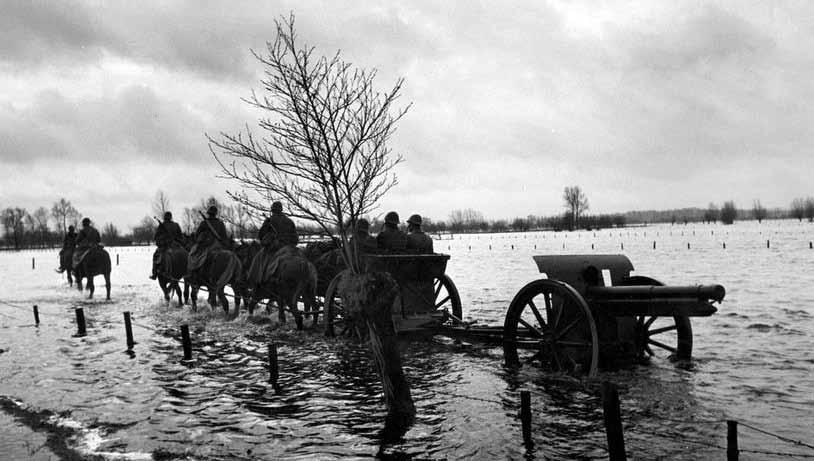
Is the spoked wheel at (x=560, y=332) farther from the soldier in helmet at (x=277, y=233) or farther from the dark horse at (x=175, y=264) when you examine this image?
the dark horse at (x=175, y=264)

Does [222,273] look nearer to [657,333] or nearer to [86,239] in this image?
[86,239]

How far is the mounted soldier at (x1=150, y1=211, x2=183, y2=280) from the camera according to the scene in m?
19.4

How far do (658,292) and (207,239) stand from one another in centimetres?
1270

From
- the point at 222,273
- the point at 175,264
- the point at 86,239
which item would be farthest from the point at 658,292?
the point at 86,239

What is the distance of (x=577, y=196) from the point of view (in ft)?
493

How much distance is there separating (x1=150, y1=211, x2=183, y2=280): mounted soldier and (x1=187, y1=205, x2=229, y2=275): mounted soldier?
2708 mm

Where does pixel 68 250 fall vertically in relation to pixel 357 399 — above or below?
above

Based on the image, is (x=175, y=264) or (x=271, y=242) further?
(x=175, y=264)

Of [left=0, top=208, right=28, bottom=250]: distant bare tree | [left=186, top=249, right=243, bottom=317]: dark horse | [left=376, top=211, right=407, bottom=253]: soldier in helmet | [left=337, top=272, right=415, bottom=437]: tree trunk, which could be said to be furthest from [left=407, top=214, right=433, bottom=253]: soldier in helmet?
[left=0, top=208, right=28, bottom=250]: distant bare tree

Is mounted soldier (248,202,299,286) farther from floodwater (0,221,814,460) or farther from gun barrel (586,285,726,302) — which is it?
gun barrel (586,285,726,302)

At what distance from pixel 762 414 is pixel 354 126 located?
5599mm

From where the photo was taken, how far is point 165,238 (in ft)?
64.8

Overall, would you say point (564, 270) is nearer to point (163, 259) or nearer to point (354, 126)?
point (354, 126)

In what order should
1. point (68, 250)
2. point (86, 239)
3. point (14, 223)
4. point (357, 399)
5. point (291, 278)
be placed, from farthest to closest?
point (14, 223), point (68, 250), point (86, 239), point (291, 278), point (357, 399)
